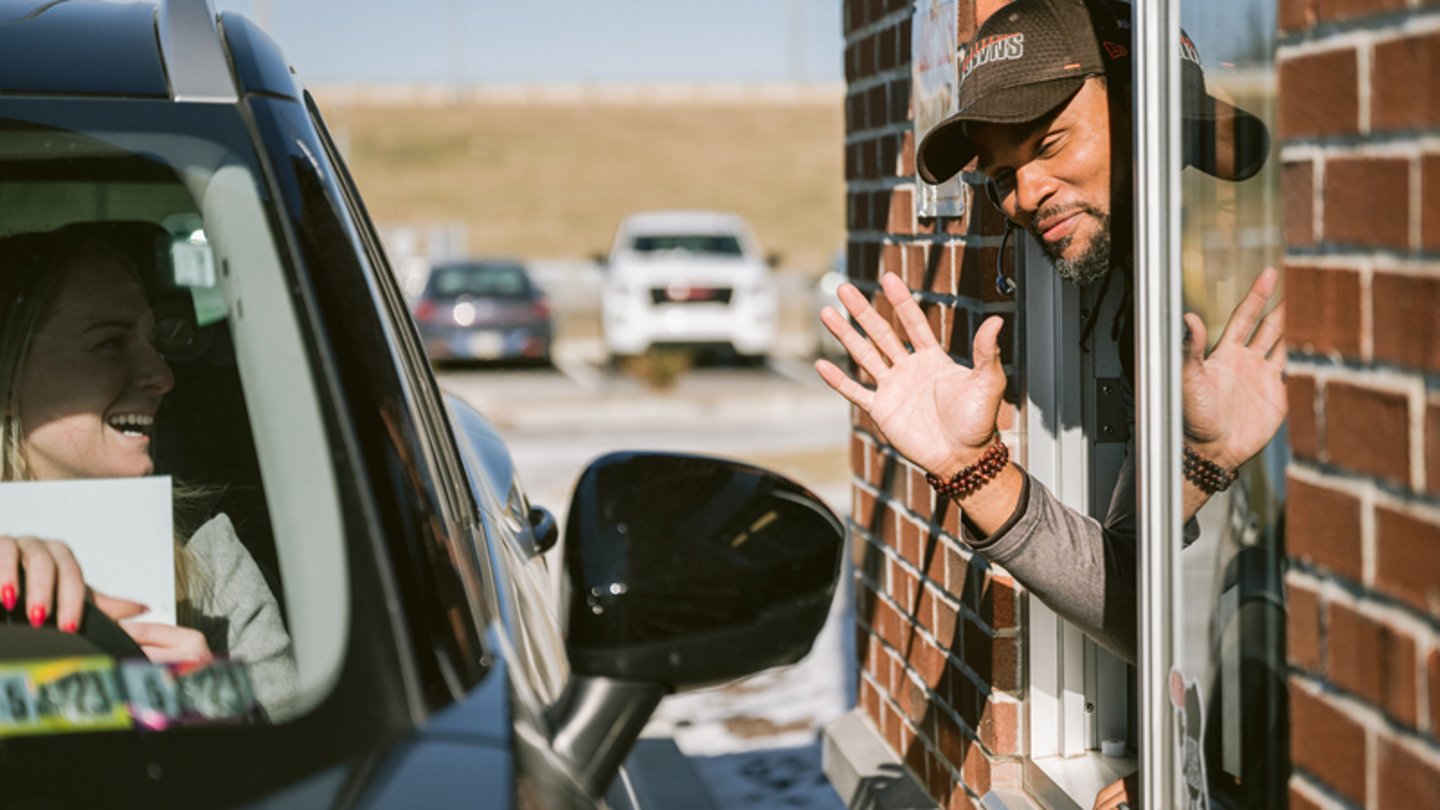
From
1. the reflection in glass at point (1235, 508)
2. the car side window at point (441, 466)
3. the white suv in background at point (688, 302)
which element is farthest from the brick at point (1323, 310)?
the white suv in background at point (688, 302)

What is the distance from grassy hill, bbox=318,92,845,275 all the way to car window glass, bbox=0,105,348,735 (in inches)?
1734

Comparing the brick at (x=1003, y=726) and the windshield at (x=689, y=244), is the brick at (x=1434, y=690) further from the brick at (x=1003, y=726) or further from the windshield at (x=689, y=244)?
the windshield at (x=689, y=244)

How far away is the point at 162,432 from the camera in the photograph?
2.17 metres

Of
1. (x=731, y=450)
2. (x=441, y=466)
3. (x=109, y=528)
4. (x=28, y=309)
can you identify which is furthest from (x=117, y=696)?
(x=731, y=450)

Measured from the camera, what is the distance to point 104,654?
1696 millimetres

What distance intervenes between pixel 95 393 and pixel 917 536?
A: 6.25 ft

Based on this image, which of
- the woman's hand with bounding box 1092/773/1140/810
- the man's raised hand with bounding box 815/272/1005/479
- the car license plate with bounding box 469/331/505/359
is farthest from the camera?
the car license plate with bounding box 469/331/505/359

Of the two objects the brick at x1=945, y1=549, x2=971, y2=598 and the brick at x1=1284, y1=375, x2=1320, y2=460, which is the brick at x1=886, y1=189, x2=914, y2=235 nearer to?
the brick at x1=945, y1=549, x2=971, y2=598

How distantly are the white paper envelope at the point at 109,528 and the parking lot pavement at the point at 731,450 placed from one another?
140 cm

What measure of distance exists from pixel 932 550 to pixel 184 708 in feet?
6.86

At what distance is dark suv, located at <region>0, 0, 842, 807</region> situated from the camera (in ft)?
4.83

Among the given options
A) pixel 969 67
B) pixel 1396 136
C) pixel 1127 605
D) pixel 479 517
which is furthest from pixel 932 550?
pixel 1396 136

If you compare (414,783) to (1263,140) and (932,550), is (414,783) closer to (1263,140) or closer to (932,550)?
(1263,140)

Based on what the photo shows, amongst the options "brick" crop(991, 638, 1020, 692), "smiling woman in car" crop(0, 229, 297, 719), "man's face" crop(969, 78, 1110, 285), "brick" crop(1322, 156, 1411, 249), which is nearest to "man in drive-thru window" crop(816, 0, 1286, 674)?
"man's face" crop(969, 78, 1110, 285)
